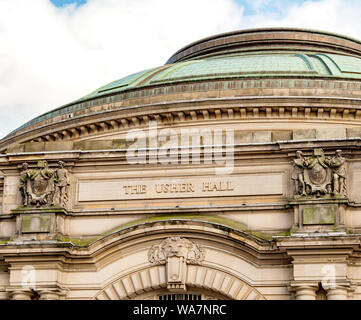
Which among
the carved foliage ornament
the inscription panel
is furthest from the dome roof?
the carved foliage ornament

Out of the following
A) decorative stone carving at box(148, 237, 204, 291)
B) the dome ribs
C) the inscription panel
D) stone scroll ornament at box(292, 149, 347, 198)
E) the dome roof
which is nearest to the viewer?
stone scroll ornament at box(292, 149, 347, 198)

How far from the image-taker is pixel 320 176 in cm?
2319

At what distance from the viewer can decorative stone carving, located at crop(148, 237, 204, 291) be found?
915 inches

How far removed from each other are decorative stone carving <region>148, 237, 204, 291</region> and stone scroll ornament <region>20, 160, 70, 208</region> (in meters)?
3.15

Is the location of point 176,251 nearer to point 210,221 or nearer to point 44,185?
point 210,221

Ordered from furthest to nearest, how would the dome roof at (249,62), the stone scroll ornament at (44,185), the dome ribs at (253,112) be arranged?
the dome roof at (249,62) < the dome ribs at (253,112) < the stone scroll ornament at (44,185)

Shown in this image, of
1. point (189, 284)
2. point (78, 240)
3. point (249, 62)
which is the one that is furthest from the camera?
point (249, 62)

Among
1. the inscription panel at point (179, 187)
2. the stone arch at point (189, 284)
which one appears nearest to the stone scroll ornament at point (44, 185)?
the inscription panel at point (179, 187)

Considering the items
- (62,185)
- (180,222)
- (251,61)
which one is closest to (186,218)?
(180,222)

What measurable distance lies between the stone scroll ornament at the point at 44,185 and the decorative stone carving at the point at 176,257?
315cm

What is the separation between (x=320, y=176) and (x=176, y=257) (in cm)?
449

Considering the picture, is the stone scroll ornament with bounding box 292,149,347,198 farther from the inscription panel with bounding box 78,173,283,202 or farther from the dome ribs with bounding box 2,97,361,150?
the dome ribs with bounding box 2,97,361,150

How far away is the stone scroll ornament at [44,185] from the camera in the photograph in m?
24.6

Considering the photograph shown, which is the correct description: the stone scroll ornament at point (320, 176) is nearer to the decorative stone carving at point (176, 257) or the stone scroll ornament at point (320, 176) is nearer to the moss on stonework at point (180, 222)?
the moss on stonework at point (180, 222)
